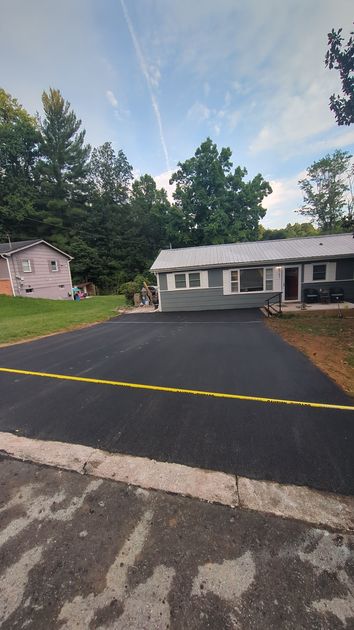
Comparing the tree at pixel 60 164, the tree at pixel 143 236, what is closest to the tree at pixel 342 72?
the tree at pixel 143 236

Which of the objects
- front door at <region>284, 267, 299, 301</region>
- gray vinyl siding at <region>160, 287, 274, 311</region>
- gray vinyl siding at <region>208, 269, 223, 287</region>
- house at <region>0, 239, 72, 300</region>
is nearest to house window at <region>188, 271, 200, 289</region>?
gray vinyl siding at <region>160, 287, 274, 311</region>

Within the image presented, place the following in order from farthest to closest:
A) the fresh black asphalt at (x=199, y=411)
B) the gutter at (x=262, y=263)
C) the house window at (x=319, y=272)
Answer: the house window at (x=319, y=272) → the gutter at (x=262, y=263) → the fresh black asphalt at (x=199, y=411)

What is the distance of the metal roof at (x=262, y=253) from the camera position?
13234mm

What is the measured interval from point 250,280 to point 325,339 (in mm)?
7490

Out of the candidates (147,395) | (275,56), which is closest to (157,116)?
(275,56)

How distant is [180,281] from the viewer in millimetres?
14445

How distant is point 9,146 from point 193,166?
23248mm

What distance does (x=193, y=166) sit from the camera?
26469 millimetres

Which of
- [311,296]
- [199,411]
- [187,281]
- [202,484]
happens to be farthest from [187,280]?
[202,484]

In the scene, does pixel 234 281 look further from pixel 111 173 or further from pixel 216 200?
pixel 111 173

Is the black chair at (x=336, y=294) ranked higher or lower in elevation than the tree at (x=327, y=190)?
lower

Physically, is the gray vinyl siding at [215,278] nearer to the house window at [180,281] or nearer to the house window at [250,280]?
the house window at [250,280]

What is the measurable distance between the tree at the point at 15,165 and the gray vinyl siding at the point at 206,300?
24602mm

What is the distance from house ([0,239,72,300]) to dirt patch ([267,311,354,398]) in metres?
19.8
